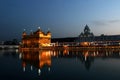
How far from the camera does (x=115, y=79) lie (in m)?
18.8

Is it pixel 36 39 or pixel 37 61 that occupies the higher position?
pixel 36 39

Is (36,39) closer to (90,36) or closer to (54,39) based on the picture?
(90,36)

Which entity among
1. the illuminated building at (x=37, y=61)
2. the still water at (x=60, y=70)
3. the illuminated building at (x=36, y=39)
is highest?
the illuminated building at (x=36, y=39)

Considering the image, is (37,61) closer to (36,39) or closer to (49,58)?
(49,58)

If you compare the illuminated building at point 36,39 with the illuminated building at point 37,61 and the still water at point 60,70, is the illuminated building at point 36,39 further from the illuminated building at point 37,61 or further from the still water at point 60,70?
the still water at point 60,70

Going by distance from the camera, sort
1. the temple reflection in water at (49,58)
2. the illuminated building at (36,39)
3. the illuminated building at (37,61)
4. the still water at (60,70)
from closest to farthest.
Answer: the still water at (60,70) < the illuminated building at (37,61) < the temple reflection in water at (49,58) < the illuminated building at (36,39)

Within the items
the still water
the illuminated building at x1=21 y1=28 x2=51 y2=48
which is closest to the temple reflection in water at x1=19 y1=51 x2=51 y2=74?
the still water

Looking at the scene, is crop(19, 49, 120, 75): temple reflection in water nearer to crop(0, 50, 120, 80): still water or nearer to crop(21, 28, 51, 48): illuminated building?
crop(0, 50, 120, 80): still water

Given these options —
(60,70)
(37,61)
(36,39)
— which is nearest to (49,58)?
(37,61)

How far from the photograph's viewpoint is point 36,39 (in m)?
113

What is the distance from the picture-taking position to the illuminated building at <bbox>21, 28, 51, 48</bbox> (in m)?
111

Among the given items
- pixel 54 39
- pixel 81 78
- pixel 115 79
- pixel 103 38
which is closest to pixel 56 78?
pixel 81 78

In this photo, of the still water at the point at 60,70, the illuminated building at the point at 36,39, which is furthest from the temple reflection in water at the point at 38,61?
the illuminated building at the point at 36,39

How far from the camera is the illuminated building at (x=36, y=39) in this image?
365ft
